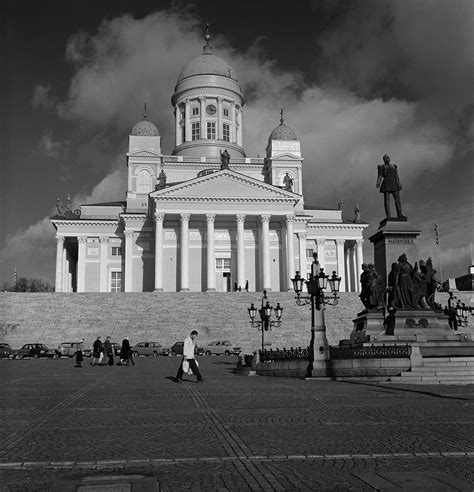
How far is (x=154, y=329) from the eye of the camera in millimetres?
48906

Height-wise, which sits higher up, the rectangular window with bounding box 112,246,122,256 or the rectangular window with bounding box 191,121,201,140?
the rectangular window with bounding box 191,121,201,140

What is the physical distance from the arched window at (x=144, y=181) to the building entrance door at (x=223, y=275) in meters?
13.5

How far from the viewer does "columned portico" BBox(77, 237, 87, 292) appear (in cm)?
7183

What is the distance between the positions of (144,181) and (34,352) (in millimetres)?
36580

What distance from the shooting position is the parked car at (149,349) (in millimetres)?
44719

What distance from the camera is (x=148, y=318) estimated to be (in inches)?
1978

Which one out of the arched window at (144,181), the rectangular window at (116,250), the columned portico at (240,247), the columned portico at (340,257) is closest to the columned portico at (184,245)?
the columned portico at (240,247)

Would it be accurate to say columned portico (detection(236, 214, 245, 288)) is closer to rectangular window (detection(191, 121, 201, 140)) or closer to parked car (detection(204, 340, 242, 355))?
parked car (detection(204, 340, 242, 355))

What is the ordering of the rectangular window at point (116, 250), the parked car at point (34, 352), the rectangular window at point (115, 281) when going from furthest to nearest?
the rectangular window at point (116, 250), the rectangular window at point (115, 281), the parked car at point (34, 352)

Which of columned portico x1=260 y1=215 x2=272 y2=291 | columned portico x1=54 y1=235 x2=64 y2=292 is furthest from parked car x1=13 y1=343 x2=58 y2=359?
columned portico x1=54 y1=235 x2=64 y2=292

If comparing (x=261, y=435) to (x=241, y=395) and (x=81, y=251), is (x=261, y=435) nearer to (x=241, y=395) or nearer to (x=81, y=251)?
(x=241, y=395)

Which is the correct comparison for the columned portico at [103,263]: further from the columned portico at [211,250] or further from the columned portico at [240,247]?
the columned portico at [240,247]

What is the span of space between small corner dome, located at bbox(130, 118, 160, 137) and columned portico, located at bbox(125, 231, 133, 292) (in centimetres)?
1514

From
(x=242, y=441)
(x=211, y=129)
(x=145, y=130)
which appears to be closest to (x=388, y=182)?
(x=242, y=441)
